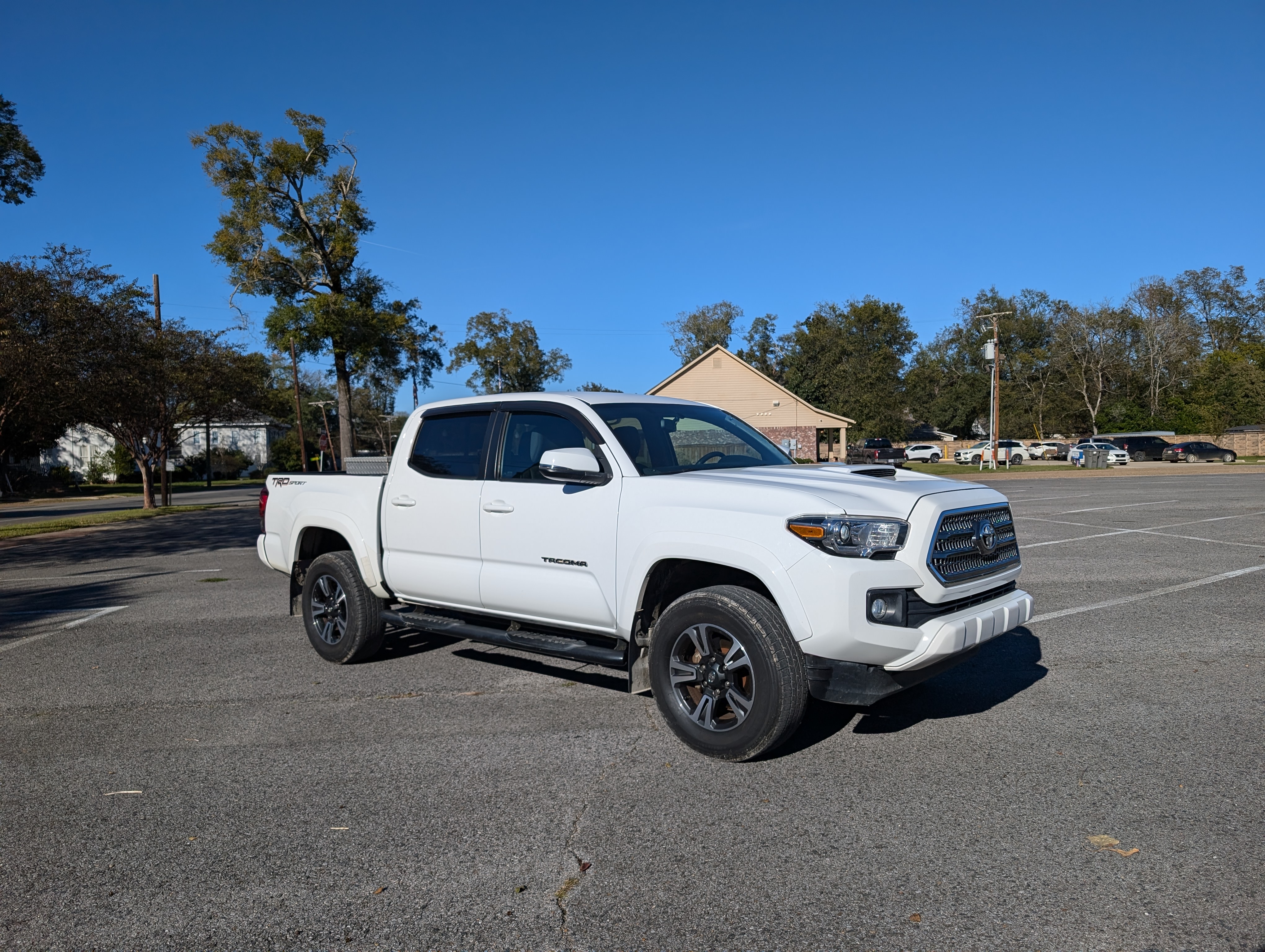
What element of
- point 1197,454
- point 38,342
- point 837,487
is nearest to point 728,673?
point 837,487

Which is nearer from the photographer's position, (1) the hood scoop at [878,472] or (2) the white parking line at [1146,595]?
(1) the hood scoop at [878,472]

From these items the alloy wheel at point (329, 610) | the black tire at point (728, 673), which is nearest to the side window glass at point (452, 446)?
the alloy wheel at point (329, 610)

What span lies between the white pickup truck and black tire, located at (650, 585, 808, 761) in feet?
0.03

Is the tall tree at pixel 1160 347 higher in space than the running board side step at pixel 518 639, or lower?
higher

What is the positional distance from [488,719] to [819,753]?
1928 mm

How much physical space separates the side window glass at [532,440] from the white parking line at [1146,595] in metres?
4.11

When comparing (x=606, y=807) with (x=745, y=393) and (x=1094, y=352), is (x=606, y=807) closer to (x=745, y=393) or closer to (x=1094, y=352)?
(x=745, y=393)

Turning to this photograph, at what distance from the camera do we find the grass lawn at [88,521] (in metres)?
20.6

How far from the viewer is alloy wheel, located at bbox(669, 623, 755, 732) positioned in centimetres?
439

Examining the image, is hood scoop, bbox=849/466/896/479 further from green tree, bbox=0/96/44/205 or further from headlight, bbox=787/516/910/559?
green tree, bbox=0/96/44/205

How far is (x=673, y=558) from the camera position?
15.2 ft

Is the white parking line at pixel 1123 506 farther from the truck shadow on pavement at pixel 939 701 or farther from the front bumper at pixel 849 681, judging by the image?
the front bumper at pixel 849 681

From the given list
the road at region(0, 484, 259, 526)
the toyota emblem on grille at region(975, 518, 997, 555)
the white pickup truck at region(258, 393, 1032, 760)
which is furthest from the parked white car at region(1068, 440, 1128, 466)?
the white pickup truck at region(258, 393, 1032, 760)

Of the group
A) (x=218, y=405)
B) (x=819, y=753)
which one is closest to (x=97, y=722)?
(x=819, y=753)
